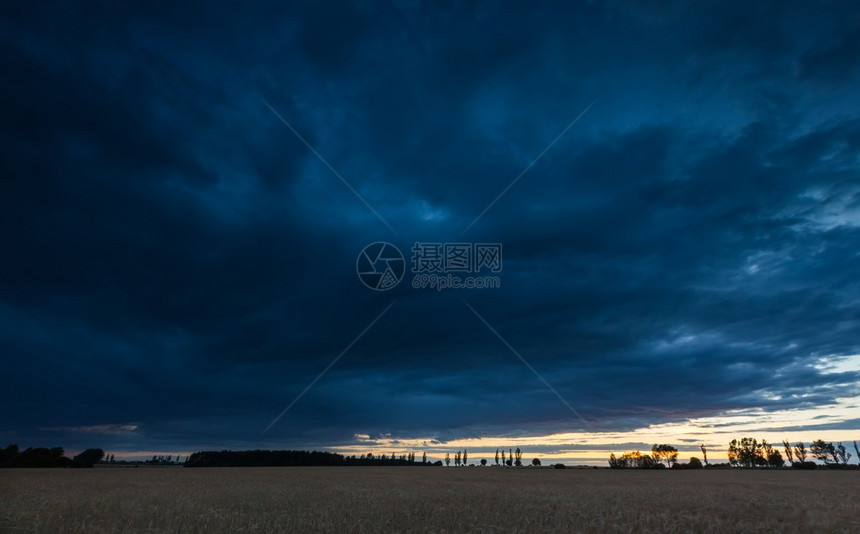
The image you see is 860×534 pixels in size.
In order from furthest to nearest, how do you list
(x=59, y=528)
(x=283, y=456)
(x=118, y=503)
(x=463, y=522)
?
(x=283, y=456)
(x=118, y=503)
(x=463, y=522)
(x=59, y=528)

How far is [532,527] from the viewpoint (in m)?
17.9

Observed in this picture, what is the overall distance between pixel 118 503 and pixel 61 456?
11739 centimetres

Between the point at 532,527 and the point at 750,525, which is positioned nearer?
the point at 532,527

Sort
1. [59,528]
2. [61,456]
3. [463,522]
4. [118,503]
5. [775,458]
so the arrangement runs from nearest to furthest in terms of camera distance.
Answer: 1. [59,528]
2. [463,522]
3. [118,503]
4. [61,456]
5. [775,458]

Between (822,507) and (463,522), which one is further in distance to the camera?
(822,507)

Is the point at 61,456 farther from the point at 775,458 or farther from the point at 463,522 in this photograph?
the point at 775,458

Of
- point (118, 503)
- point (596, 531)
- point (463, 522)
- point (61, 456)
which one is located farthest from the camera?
point (61, 456)

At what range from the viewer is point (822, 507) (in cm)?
2567

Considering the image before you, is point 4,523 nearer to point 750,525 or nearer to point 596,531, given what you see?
point 596,531

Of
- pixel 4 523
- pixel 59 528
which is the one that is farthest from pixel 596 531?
pixel 4 523

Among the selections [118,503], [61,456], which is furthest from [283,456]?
[118,503]

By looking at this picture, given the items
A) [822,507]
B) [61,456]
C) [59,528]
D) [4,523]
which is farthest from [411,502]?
[61,456]

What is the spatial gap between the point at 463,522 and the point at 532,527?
9.88 feet

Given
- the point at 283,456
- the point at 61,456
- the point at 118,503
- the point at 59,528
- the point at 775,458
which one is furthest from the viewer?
the point at 775,458
